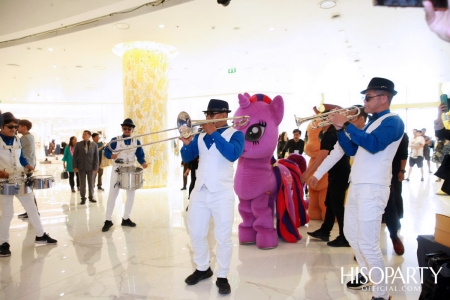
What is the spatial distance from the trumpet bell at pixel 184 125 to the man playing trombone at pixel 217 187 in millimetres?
69

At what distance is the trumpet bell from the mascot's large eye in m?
1.28

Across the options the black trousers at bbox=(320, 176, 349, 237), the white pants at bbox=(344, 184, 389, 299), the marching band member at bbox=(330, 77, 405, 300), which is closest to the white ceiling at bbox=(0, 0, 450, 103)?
the black trousers at bbox=(320, 176, 349, 237)

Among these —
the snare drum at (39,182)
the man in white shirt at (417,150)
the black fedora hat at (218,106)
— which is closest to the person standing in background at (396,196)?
the black fedora hat at (218,106)

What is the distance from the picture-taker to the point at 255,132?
3.84m

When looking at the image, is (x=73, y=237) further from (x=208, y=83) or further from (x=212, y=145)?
(x=208, y=83)

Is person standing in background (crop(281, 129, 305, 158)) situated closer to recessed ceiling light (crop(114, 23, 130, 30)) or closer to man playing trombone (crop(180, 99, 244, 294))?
recessed ceiling light (crop(114, 23, 130, 30))

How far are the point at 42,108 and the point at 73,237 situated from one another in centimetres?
2033

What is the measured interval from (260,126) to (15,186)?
2767 millimetres

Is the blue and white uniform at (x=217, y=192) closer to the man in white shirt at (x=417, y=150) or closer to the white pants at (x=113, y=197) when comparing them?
the white pants at (x=113, y=197)

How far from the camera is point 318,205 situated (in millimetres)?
5246

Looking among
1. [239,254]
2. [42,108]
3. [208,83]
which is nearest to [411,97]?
[208,83]

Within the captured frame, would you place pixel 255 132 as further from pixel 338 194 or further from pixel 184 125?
pixel 184 125

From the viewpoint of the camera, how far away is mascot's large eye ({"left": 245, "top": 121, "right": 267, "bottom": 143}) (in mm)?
3831

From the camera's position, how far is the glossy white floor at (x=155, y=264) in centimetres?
282
